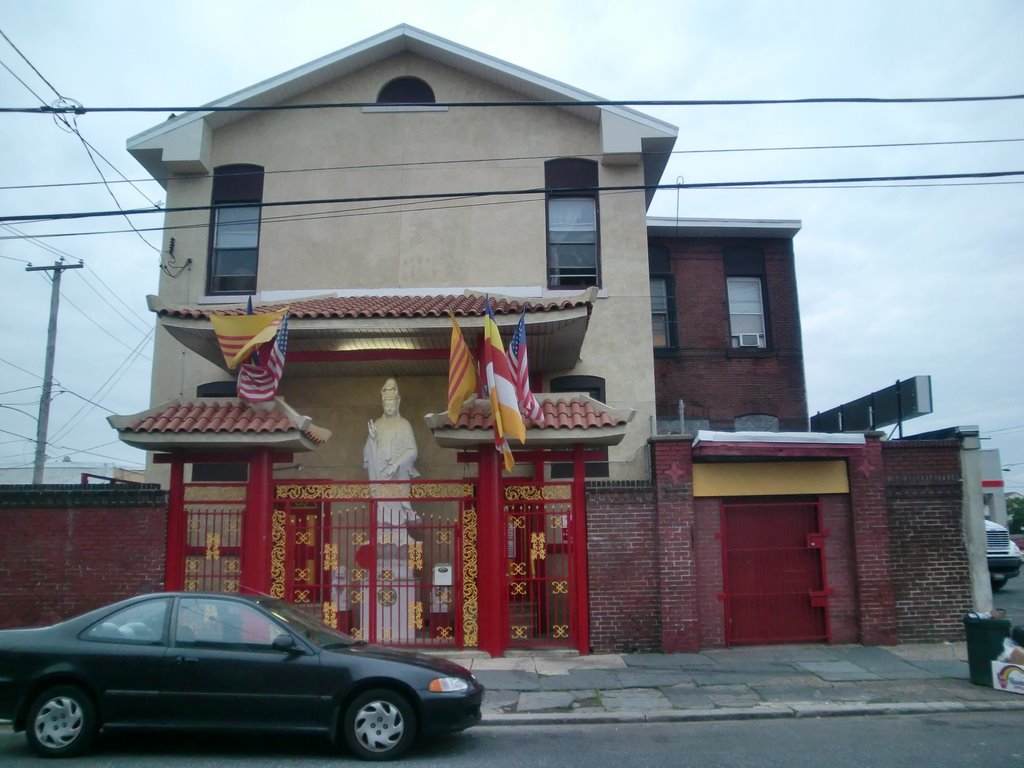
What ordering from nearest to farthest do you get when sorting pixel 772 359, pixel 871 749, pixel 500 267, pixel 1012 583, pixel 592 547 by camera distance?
pixel 871 749
pixel 592 547
pixel 500 267
pixel 772 359
pixel 1012 583

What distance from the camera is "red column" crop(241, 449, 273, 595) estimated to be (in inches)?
452

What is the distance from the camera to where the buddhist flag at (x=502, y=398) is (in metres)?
10.9

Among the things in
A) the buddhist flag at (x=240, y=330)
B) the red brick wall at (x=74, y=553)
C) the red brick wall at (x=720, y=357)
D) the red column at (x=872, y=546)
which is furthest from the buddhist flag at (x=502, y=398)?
the red brick wall at (x=720, y=357)

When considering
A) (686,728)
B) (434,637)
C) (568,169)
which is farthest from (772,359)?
(686,728)

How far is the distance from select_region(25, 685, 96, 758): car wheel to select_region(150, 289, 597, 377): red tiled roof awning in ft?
20.8

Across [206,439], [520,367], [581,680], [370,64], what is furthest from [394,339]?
[370,64]

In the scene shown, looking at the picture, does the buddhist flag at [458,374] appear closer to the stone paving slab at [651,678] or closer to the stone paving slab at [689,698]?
the stone paving slab at [651,678]

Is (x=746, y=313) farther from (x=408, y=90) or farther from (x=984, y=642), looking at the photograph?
(x=984, y=642)

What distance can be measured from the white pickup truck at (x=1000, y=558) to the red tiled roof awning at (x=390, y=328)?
13.4 meters

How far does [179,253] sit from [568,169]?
299 inches

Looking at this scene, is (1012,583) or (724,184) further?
(1012,583)

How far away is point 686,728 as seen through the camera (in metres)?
8.57

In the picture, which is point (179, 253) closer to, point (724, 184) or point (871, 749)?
point (724, 184)

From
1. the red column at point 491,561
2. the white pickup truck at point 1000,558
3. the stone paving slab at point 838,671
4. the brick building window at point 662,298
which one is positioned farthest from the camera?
the white pickup truck at point 1000,558
